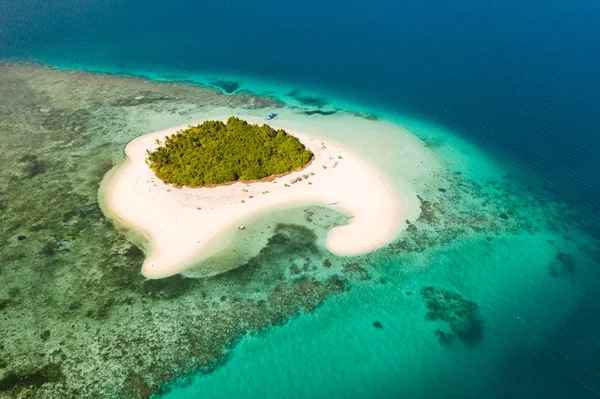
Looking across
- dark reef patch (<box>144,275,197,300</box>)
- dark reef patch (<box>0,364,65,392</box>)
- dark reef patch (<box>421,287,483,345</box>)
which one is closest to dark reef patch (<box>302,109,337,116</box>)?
dark reef patch (<box>421,287,483,345</box>)

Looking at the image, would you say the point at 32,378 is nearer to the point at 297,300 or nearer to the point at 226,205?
the point at 297,300

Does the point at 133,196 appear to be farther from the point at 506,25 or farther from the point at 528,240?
the point at 506,25

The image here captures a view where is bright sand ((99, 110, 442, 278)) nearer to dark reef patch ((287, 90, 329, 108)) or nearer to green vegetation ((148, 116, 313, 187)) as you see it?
green vegetation ((148, 116, 313, 187))

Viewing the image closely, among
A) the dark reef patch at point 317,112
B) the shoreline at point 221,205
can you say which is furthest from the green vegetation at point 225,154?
the dark reef patch at point 317,112

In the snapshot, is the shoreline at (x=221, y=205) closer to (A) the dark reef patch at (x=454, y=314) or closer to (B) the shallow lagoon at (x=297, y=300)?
(B) the shallow lagoon at (x=297, y=300)

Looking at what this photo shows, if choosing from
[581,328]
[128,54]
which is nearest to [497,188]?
[581,328]

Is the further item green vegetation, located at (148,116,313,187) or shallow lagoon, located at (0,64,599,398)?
green vegetation, located at (148,116,313,187)

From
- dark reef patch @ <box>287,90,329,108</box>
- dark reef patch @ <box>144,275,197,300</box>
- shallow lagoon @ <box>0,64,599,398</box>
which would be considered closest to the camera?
shallow lagoon @ <box>0,64,599,398</box>
